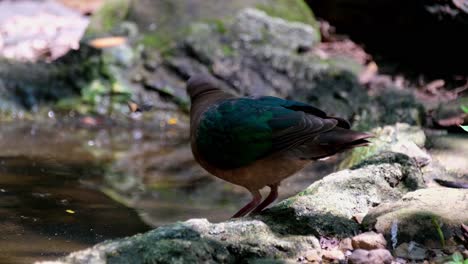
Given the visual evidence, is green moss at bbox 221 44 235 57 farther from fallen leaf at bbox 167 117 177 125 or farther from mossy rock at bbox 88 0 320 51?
fallen leaf at bbox 167 117 177 125

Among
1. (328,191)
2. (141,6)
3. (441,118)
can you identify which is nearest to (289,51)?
(141,6)

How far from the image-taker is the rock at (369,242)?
3236 millimetres

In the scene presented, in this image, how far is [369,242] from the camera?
3.25 meters

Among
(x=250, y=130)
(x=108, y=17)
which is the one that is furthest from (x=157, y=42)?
(x=250, y=130)

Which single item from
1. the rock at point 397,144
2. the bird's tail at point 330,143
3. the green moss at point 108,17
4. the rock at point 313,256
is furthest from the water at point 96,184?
the green moss at point 108,17

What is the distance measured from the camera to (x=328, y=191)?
13.2 ft

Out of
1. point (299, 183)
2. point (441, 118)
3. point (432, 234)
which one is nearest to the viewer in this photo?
point (432, 234)

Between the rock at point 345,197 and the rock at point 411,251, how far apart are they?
336mm

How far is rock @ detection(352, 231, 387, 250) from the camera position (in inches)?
127

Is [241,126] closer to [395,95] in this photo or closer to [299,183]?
[299,183]

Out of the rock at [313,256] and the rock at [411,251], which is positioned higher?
the rock at [411,251]

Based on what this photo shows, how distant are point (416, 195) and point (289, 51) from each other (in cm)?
525

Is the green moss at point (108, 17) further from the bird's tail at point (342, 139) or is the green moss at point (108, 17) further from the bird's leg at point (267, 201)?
the bird's tail at point (342, 139)

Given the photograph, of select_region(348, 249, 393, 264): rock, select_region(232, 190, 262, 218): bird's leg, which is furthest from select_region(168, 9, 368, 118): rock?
select_region(348, 249, 393, 264): rock
